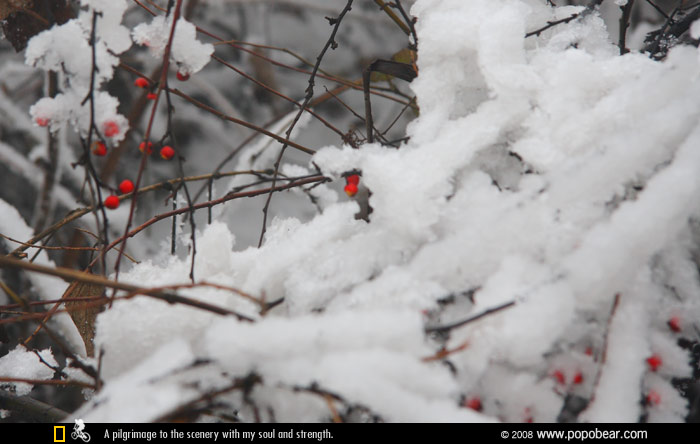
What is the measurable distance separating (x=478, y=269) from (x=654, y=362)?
0.62 feet

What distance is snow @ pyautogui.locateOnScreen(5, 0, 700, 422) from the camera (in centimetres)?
48

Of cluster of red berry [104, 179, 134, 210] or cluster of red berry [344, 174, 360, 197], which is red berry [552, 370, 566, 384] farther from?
cluster of red berry [104, 179, 134, 210]

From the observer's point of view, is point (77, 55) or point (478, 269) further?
point (77, 55)

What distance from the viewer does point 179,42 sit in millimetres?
747

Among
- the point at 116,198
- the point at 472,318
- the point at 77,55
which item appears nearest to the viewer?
the point at 472,318

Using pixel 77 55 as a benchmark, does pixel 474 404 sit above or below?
below

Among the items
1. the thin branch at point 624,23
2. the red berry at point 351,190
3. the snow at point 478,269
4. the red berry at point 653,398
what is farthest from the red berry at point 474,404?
the thin branch at point 624,23

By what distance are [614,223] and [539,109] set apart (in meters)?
0.18

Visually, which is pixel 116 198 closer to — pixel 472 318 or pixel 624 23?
pixel 472 318
